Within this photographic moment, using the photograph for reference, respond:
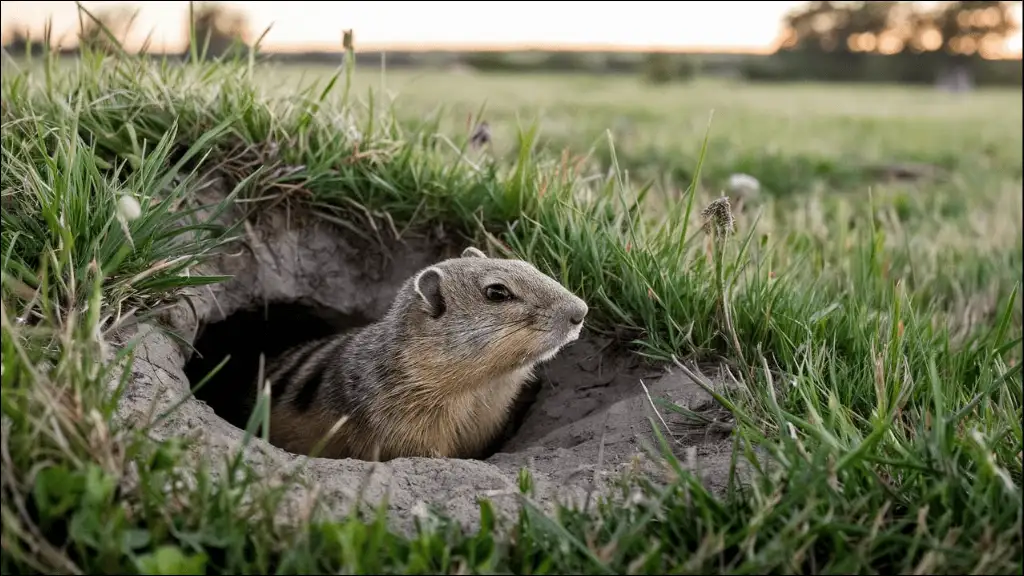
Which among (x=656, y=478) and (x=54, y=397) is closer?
(x=54, y=397)

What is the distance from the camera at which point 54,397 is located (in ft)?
7.23

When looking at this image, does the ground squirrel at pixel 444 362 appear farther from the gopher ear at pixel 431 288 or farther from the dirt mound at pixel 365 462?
the dirt mound at pixel 365 462

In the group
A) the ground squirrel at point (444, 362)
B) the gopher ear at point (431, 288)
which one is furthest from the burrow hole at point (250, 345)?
the gopher ear at point (431, 288)

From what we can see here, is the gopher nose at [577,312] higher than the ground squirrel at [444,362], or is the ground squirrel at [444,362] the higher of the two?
the gopher nose at [577,312]

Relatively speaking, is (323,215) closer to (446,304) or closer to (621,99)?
(446,304)

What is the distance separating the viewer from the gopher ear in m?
3.50

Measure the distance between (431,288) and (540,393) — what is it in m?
0.89

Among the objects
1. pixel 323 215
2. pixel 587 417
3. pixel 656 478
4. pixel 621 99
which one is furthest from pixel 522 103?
pixel 656 478

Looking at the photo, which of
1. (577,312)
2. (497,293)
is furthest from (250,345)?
(577,312)

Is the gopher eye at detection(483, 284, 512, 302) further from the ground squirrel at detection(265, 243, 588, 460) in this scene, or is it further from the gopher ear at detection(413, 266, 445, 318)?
the gopher ear at detection(413, 266, 445, 318)

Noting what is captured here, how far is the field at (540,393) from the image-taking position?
2.12 m

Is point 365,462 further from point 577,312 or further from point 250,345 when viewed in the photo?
point 250,345

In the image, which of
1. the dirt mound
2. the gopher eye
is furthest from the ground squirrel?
the dirt mound

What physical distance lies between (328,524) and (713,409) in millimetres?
1522
